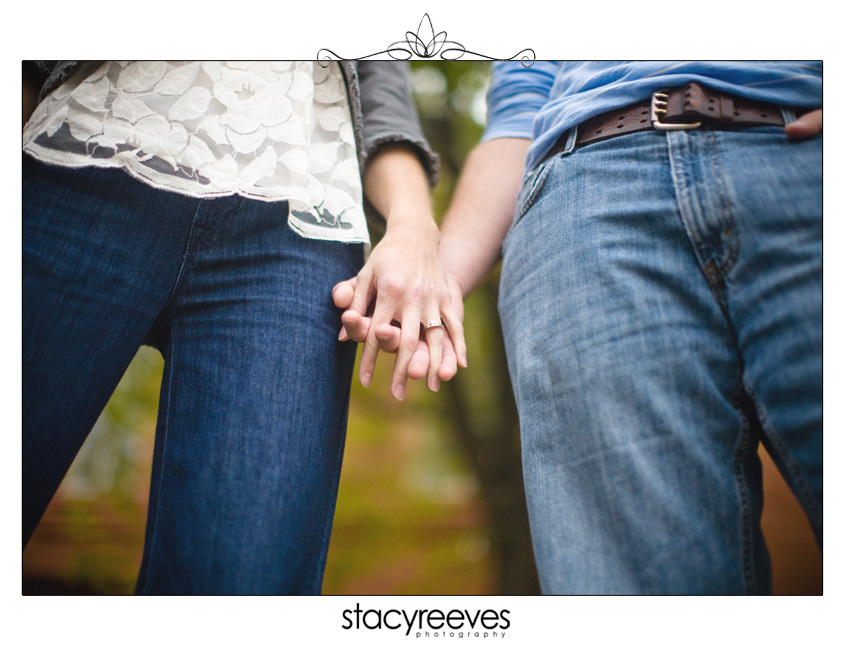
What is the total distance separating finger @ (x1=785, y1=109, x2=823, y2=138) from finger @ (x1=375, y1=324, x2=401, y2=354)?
59cm

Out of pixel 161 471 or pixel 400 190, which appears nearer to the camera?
pixel 161 471

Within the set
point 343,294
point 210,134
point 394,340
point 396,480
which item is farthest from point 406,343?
point 396,480

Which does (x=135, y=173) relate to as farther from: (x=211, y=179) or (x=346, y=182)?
(x=346, y=182)

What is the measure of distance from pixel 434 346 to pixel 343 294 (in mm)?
171

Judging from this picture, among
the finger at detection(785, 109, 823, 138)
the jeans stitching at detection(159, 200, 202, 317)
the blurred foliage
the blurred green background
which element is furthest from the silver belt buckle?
the blurred foliage

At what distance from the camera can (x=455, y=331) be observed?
883 mm

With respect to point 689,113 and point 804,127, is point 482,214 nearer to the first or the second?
point 689,113

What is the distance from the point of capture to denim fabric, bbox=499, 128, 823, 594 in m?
0.62
